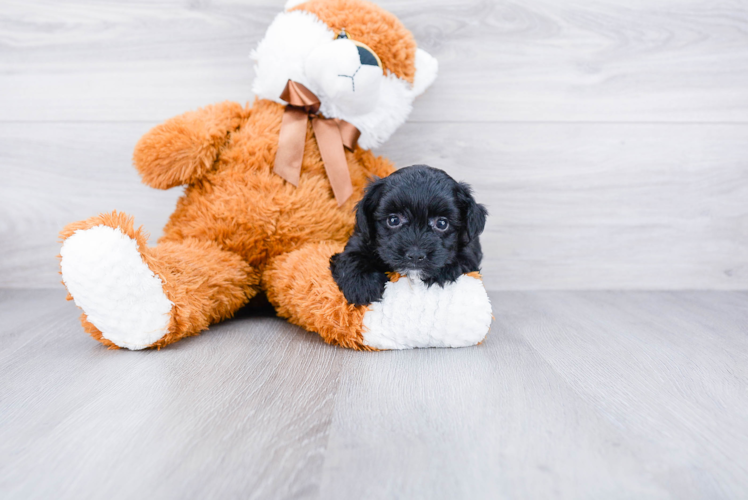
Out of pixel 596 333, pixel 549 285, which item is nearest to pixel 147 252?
pixel 596 333

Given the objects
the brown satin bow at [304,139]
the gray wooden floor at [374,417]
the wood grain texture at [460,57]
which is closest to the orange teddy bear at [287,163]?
the brown satin bow at [304,139]

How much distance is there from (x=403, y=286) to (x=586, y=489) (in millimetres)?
498

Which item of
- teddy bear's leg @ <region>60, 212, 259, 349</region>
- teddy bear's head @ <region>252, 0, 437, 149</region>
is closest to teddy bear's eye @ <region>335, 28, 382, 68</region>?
teddy bear's head @ <region>252, 0, 437, 149</region>

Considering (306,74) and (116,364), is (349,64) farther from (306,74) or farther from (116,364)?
(116,364)

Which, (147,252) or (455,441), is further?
(147,252)

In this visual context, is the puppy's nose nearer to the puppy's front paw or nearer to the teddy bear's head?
the puppy's front paw

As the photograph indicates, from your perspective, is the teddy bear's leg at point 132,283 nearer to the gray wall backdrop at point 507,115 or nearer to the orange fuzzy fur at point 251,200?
the orange fuzzy fur at point 251,200

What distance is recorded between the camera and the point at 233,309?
3.75 ft

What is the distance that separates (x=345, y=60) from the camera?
1.08 m

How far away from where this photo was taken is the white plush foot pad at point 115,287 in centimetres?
86

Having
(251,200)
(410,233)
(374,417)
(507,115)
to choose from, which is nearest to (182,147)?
(251,200)

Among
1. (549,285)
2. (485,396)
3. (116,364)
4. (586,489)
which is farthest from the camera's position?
(549,285)

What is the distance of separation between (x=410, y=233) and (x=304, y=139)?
0.44 metres

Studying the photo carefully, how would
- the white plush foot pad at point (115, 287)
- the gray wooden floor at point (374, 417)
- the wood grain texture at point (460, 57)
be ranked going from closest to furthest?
1. the gray wooden floor at point (374, 417)
2. the white plush foot pad at point (115, 287)
3. the wood grain texture at point (460, 57)
